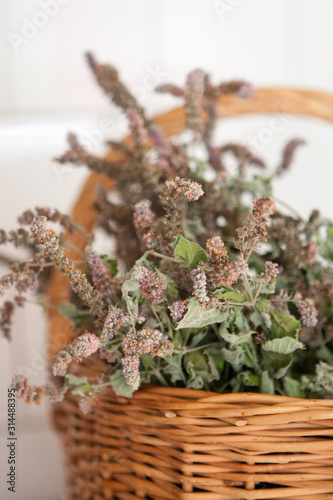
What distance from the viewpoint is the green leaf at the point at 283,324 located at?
1.54ft

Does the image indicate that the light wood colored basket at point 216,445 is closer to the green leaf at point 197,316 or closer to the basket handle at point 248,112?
the green leaf at point 197,316

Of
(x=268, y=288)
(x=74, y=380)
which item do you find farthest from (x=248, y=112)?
(x=74, y=380)

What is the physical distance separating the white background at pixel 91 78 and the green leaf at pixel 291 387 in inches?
18.7

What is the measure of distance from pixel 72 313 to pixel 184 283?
0.45 feet

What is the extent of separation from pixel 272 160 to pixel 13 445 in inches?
35.5

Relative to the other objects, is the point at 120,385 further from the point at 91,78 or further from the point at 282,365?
the point at 91,78

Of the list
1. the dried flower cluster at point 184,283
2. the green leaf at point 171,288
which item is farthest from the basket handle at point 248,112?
the green leaf at point 171,288

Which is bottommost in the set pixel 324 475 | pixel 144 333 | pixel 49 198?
pixel 324 475

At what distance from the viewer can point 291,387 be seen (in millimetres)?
500

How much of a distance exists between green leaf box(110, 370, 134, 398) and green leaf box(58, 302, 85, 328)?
0.24ft

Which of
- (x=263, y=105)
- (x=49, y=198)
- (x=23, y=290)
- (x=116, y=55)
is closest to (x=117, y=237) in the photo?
(x=23, y=290)


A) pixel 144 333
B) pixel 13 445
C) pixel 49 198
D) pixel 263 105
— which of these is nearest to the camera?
pixel 144 333

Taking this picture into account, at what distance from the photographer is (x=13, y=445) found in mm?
591

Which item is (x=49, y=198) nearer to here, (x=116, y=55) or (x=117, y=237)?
(x=116, y=55)
